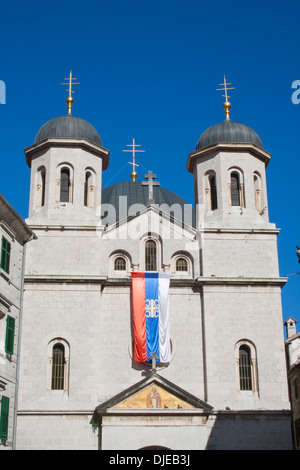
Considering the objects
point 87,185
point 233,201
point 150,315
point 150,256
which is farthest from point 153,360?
point 87,185

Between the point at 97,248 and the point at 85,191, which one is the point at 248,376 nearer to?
the point at 97,248

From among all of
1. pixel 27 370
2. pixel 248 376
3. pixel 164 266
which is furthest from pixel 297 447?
pixel 27 370

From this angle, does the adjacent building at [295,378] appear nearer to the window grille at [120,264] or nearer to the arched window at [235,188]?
the arched window at [235,188]

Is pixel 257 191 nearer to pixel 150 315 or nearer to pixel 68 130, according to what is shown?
pixel 150 315

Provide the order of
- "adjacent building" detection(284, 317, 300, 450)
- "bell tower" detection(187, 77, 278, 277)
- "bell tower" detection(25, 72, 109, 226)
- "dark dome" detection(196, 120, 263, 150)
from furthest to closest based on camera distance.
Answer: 1. "adjacent building" detection(284, 317, 300, 450)
2. "dark dome" detection(196, 120, 263, 150)
3. "bell tower" detection(25, 72, 109, 226)
4. "bell tower" detection(187, 77, 278, 277)

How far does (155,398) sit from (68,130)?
45.7 feet

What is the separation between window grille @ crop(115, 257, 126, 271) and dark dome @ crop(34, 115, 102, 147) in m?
6.31

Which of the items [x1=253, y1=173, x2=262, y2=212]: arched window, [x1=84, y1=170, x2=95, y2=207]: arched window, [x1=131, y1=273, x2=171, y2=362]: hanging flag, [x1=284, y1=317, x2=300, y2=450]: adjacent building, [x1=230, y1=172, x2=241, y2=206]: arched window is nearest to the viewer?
[x1=131, y1=273, x2=171, y2=362]: hanging flag

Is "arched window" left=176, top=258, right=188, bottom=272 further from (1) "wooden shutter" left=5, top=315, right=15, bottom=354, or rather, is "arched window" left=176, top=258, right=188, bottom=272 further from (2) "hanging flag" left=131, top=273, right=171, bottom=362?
(1) "wooden shutter" left=5, top=315, right=15, bottom=354

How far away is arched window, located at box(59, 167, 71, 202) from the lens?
34.6 meters

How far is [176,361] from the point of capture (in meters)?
31.2

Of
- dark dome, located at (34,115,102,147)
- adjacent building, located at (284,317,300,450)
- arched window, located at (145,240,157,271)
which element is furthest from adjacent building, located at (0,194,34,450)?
adjacent building, located at (284,317,300,450)

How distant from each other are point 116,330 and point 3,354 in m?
5.77
